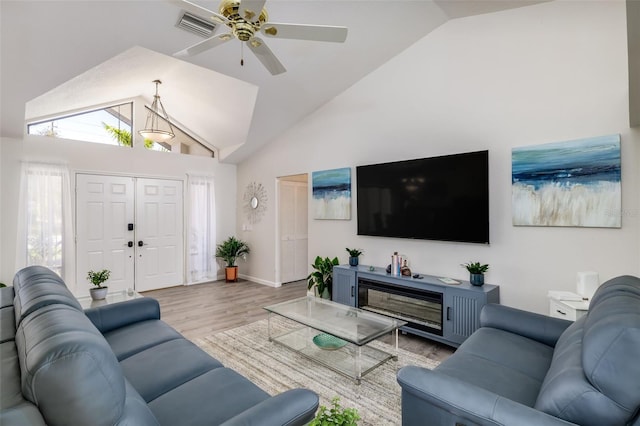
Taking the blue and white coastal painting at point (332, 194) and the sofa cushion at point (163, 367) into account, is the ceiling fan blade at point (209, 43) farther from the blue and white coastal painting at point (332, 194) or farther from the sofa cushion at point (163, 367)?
the blue and white coastal painting at point (332, 194)

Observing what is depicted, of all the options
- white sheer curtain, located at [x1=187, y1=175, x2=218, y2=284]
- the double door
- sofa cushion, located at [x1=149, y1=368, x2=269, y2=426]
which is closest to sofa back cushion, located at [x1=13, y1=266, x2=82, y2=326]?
sofa cushion, located at [x1=149, y1=368, x2=269, y2=426]

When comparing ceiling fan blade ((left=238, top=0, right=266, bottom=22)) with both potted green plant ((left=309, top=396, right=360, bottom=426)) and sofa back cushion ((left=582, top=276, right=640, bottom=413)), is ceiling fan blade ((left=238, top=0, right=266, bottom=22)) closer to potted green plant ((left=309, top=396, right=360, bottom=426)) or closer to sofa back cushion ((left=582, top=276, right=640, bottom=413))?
potted green plant ((left=309, top=396, right=360, bottom=426))

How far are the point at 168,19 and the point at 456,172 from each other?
334 cm

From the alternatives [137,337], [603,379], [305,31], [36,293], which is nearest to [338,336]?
[137,337]

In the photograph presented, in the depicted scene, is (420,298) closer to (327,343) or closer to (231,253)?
(327,343)

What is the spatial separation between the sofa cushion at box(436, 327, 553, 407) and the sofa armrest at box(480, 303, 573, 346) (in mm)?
50

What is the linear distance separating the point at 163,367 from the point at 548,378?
6.70 feet

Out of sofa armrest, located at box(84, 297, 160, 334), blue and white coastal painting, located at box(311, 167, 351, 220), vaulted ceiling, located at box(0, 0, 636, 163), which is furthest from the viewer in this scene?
blue and white coastal painting, located at box(311, 167, 351, 220)

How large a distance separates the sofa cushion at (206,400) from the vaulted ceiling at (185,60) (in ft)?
9.89

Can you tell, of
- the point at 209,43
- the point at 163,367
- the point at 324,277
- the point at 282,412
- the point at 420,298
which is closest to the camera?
the point at 282,412

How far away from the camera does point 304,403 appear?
134cm

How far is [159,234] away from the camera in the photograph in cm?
573

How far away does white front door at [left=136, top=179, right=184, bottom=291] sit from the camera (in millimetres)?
5512

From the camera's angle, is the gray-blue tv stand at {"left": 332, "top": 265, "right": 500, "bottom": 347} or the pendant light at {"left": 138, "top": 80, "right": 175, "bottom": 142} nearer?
the gray-blue tv stand at {"left": 332, "top": 265, "right": 500, "bottom": 347}
